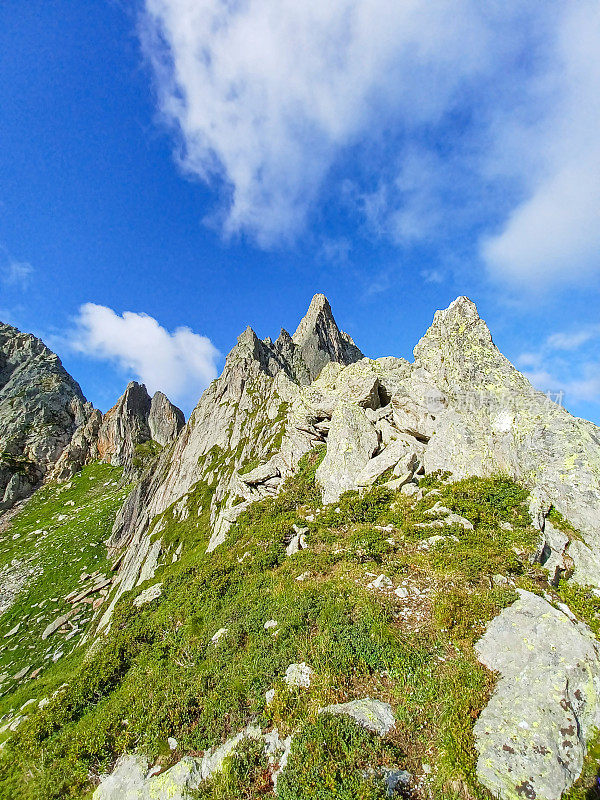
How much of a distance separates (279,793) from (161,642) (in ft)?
31.8

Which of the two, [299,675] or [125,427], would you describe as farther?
[125,427]

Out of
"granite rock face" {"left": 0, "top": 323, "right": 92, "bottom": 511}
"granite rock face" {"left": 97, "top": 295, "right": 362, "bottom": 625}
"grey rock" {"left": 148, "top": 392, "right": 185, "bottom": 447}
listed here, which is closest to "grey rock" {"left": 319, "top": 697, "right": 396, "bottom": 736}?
"granite rock face" {"left": 97, "top": 295, "right": 362, "bottom": 625}

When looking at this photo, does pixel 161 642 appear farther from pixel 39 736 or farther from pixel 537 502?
pixel 537 502

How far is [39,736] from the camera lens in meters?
11.1

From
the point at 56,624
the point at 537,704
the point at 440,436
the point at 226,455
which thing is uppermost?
the point at 226,455

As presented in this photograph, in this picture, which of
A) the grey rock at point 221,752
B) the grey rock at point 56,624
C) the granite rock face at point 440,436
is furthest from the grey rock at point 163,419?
the grey rock at point 221,752

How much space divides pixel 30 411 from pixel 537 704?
411 feet

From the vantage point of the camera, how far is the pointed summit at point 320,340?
5037 inches

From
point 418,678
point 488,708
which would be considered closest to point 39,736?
point 418,678

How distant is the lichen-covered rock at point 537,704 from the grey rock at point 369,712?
1.89m

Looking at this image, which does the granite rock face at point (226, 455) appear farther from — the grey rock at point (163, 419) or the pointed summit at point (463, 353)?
the grey rock at point (163, 419)

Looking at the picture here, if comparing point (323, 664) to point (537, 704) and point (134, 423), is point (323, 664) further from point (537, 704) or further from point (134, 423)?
point (134, 423)

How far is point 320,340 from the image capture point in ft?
446

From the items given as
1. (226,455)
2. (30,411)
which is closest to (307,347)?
(226,455)
